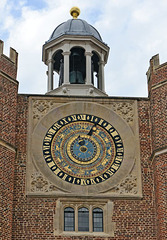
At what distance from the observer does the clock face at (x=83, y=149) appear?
24672mm

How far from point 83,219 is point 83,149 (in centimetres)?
247

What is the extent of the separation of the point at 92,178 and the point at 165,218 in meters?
2.76

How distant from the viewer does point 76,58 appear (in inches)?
1137

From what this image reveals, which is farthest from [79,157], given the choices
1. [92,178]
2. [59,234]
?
[59,234]

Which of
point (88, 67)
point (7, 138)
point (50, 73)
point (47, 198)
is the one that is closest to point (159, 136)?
point (47, 198)

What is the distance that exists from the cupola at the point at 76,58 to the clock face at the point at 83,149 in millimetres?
1965

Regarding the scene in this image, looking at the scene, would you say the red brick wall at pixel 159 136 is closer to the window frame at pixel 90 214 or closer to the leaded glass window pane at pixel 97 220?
the window frame at pixel 90 214

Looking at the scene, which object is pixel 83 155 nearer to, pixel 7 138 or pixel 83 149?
pixel 83 149

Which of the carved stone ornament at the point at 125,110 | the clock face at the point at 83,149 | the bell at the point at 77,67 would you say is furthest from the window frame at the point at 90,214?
the bell at the point at 77,67

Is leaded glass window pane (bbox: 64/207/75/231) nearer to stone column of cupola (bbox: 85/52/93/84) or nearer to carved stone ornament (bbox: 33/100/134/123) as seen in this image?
carved stone ornament (bbox: 33/100/134/123)

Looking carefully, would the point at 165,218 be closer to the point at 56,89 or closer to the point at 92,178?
the point at 92,178

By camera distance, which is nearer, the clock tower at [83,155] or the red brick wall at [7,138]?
the red brick wall at [7,138]

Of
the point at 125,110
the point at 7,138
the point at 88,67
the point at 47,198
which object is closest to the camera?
the point at 47,198

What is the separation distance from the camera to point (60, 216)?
23766mm
